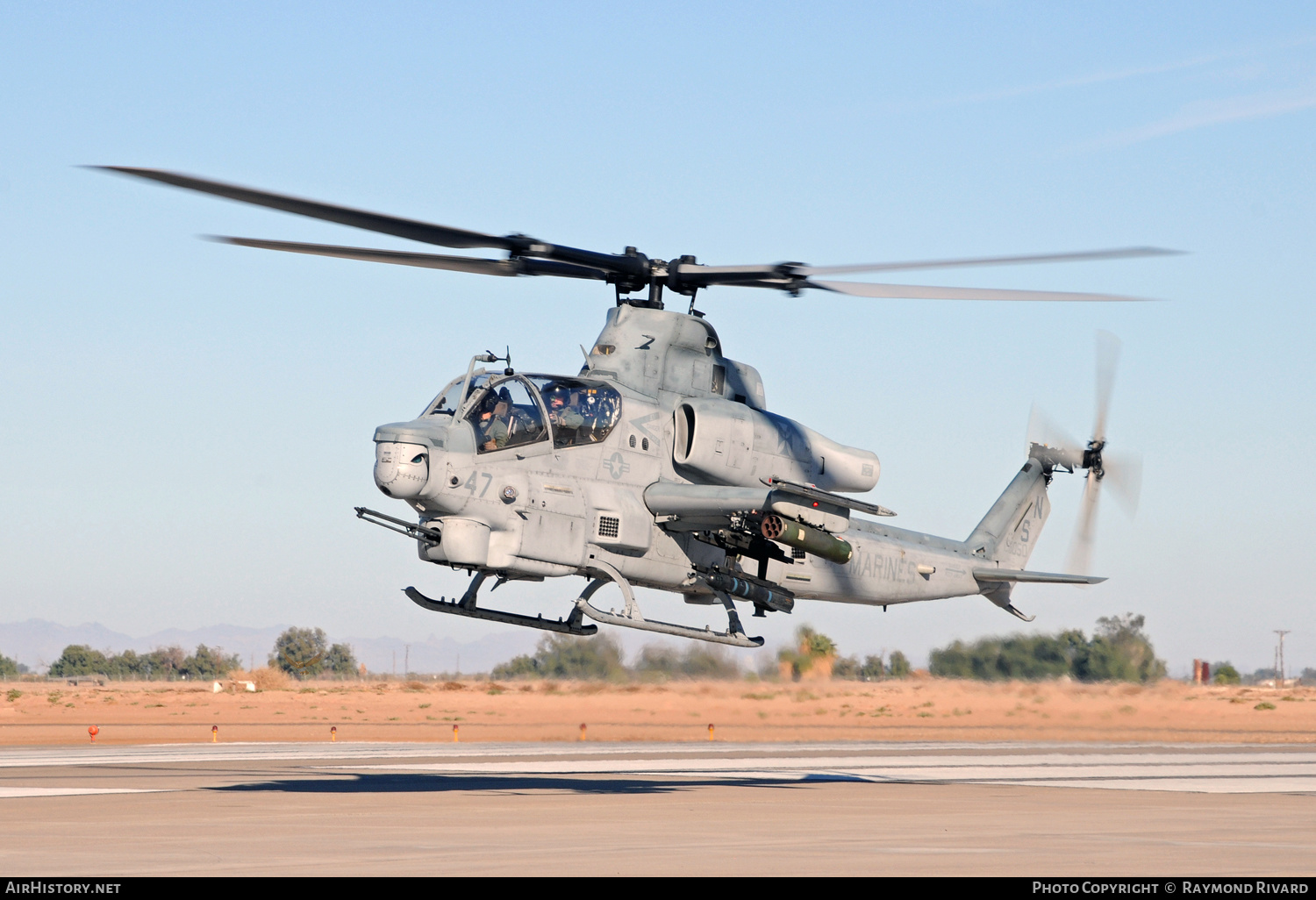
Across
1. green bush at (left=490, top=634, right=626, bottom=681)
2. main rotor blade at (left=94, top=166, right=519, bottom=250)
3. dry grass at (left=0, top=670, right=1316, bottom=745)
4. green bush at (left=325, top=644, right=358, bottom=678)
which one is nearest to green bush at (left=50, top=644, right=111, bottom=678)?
green bush at (left=325, top=644, right=358, bottom=678)

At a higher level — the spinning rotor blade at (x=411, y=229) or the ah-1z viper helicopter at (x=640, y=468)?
the spinning rotor blade at (x=411, y=229)

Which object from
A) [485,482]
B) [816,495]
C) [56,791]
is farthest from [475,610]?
[56,791]

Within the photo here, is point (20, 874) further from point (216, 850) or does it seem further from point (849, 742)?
point (849, 742)

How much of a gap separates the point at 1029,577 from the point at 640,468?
23.5 feet

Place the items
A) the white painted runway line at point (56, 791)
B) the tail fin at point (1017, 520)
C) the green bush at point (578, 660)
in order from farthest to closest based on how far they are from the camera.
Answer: the green bush at point (578, 660) → the tail fin at point (1017, 520) → the white painted runway line at point (56, 791)

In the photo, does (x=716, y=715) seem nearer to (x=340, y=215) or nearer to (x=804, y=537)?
(x=804, y=537)

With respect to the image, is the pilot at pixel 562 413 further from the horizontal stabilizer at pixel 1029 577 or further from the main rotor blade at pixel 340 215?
the horizontal stabilizer at pixel 1029 577

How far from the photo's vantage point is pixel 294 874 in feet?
34.4

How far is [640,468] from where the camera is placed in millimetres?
18547

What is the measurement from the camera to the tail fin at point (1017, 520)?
2483 centimetres

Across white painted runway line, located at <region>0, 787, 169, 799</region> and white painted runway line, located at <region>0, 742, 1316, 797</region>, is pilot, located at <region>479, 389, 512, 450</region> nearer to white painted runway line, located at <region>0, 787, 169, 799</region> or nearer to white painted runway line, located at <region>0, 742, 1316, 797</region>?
white painted runway line, located at <region>0, 787, 169, 799</region>

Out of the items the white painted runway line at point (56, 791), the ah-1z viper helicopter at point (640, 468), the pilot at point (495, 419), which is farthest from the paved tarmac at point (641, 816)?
the pilot at point (495, 419)

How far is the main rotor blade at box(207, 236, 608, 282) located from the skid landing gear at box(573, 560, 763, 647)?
3.65 metres

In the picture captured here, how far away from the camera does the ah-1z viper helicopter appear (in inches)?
659
